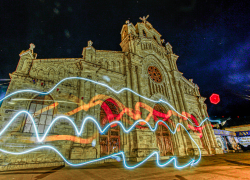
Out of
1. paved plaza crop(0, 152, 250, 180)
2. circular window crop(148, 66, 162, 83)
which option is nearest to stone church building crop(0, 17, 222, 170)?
circular window crop(148, 66, 162, 83)

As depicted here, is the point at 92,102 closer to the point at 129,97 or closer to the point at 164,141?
the point at 129,97

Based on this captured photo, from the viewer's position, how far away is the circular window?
59.7 ft

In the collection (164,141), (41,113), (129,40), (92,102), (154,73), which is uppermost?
(129,40)

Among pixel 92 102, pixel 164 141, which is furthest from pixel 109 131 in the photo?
pixel 164 141

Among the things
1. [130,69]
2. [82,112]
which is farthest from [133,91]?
[82,112]

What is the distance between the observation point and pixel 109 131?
12453mm

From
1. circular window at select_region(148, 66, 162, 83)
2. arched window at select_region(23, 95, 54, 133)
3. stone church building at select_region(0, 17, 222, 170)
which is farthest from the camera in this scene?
circular window at select_region(148, 66, 162, 83)

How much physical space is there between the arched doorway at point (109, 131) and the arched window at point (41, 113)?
14.6 ft

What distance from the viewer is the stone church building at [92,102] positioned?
354 inches

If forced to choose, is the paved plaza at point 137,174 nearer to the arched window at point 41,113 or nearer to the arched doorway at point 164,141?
the arched window at point 41,113

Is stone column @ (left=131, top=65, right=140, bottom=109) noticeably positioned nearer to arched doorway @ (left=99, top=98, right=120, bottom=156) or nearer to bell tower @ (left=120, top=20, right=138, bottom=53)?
arched doorway @ (left=99, top=98, right=120, bottom=156)

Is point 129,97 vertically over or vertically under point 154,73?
under

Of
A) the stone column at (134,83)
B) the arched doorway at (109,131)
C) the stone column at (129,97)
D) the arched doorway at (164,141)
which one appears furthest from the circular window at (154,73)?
the arched doorway at (109,131)

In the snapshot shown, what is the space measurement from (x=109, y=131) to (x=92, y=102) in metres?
3.27
